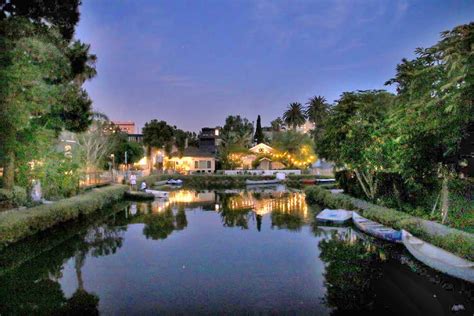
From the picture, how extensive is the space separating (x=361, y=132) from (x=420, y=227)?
12393mm

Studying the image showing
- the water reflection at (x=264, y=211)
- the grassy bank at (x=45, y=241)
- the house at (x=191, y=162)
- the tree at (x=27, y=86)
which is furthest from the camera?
the house at (x=191, y=162)

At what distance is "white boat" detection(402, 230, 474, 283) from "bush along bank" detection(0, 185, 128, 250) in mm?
17237

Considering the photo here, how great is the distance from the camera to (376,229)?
2120 centimetres

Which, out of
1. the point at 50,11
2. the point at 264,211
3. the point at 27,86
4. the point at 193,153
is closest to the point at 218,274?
the point at 27,86

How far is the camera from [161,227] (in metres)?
26.3

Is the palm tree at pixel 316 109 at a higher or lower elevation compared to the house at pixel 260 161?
higher

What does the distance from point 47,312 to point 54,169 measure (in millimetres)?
16451

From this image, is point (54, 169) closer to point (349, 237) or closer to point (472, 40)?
point (349, 237)

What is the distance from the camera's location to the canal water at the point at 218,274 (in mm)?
12156

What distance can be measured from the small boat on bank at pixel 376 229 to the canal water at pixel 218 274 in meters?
0.49

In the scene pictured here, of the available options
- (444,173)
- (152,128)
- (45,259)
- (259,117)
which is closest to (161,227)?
(45,259)

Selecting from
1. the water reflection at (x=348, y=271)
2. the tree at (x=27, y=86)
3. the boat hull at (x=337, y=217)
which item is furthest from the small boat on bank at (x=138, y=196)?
the water reflection at (x=348, y=271)

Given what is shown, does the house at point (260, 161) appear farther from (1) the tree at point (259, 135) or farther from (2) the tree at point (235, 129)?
(1) the tree at point (259, 135)

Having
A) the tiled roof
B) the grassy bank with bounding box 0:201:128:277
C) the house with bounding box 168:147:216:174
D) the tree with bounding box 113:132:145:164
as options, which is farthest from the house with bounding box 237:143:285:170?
the grassy bank with bounding box 0:201:128:277
